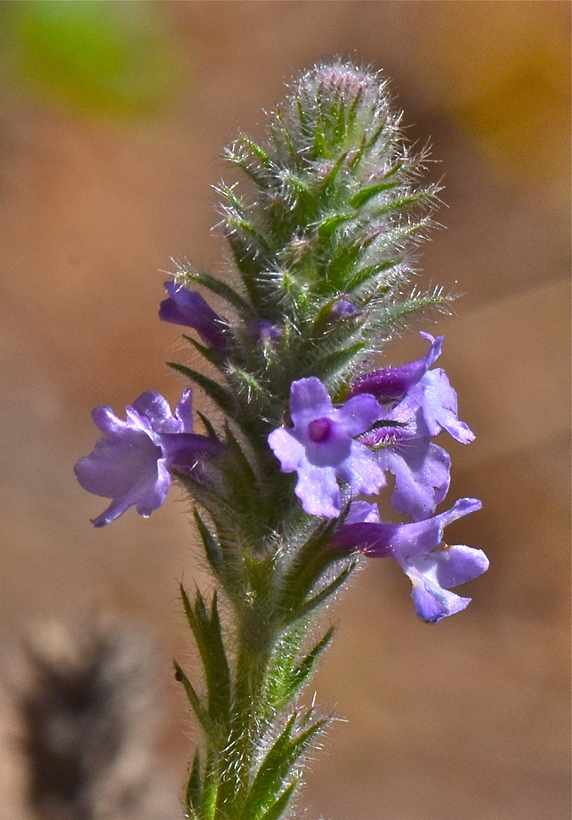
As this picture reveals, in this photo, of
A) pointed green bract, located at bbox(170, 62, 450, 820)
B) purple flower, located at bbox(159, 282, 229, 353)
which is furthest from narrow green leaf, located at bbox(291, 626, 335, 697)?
purple flower, located at bbox(159, 282, 229, 353)

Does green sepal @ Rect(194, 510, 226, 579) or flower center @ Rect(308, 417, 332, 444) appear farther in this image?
green sepal @ Rect(194, 510, 226, 579)

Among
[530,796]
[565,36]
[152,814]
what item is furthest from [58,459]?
[565,36]

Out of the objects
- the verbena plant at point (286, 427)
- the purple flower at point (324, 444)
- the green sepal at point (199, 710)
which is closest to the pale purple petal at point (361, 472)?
the purple flower at point (324, 444)

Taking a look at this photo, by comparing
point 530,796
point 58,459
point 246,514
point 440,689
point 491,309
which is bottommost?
point 530,796

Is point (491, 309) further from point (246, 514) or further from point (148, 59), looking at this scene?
point (246, 514)

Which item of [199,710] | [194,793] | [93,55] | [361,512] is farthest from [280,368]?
[93,55]

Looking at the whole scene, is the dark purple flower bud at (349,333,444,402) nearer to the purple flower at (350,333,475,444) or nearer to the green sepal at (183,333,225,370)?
the purple flower at (350,333,475,444)

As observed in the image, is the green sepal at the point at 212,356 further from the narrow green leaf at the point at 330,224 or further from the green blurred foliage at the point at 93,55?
the green blurred foliage at the point at 93,55

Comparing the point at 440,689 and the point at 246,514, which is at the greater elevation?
the point at 246,514

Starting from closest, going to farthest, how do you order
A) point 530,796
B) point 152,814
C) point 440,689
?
point 152,814
point 530,796
point 440,689
